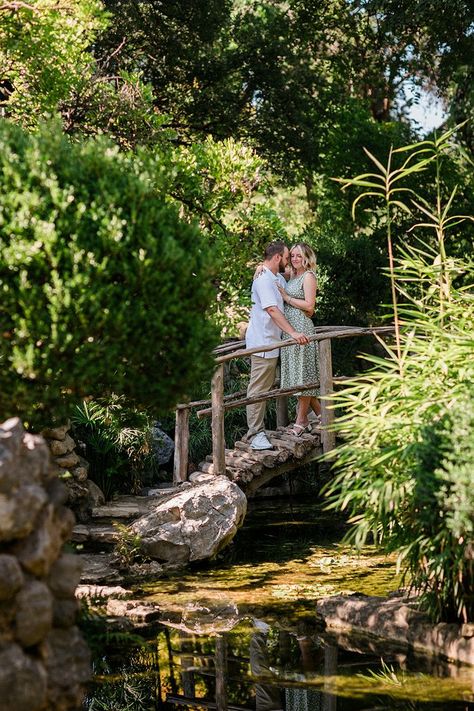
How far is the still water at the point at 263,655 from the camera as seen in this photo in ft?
17.9

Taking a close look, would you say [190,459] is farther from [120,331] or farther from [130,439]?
[120,331]

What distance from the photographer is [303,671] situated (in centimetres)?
592

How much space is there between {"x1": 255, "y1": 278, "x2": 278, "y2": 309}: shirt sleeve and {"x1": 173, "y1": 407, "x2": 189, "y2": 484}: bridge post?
4.41 feet

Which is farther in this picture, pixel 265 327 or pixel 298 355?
pixel 298 355

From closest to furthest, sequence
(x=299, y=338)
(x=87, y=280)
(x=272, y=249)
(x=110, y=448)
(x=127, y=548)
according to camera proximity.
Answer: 1. (x=87, y=280)
2. (x=127, y=548)
3. (x=272, y=249)
4. (x=299, y=338)
5. (x=110, y=448)

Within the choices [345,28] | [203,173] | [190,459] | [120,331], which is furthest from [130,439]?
[345,28]

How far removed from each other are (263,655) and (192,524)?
2.69 metres

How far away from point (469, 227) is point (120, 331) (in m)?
11.3

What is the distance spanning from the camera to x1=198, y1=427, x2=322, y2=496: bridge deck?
399 inches

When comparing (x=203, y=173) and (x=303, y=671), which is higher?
(x=203, y=173)

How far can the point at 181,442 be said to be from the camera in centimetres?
1029

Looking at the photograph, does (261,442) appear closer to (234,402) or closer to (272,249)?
(234,402)

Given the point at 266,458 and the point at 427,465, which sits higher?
the point at 266,458

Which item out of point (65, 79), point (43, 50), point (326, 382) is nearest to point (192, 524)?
point (326, 382)
